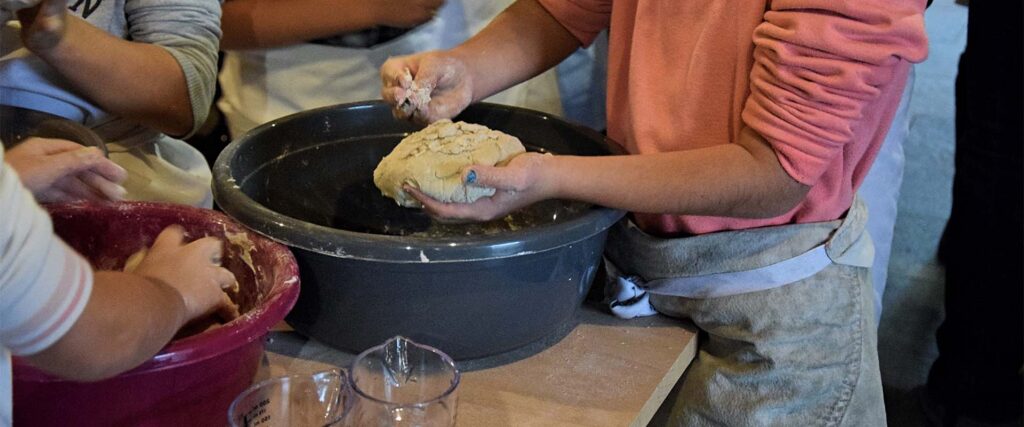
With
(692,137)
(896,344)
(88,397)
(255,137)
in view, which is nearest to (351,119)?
(255,137)

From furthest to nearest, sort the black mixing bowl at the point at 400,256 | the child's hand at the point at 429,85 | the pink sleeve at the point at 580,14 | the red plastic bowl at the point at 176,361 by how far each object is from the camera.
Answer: the pink sleeve at the point at 580,14
the child's hand at the point at 429,85
the black mixing bowl at the point at 400,256
the red plastic bowl at the point at 176,361

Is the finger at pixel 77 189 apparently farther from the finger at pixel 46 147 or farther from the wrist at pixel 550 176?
the wrist at pixel 550 176

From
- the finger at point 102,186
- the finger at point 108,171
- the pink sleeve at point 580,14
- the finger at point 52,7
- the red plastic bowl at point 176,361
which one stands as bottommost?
the red plastic bowl at point 176,361

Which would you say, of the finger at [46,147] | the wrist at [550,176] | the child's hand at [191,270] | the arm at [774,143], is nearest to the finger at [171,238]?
the child's hand at [191,270]

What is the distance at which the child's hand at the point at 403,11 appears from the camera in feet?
4.35

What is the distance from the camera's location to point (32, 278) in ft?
1.77

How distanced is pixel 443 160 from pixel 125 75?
0.42m

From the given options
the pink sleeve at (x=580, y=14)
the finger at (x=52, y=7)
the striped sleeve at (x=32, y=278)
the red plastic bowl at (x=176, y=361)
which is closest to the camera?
the striped sleeve at (x=32, y=278)

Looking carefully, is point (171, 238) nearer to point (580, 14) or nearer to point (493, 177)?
point (493, 177)

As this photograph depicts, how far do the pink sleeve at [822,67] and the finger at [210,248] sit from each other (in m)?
0.49

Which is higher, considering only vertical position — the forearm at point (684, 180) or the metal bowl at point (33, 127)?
the forearm at point (684, 180)

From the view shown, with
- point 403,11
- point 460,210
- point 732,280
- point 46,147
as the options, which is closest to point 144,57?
point 46,147

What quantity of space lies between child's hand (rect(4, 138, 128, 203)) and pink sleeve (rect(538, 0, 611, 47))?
54cm

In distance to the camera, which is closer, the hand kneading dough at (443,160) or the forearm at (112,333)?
the forearm at (112,333)
